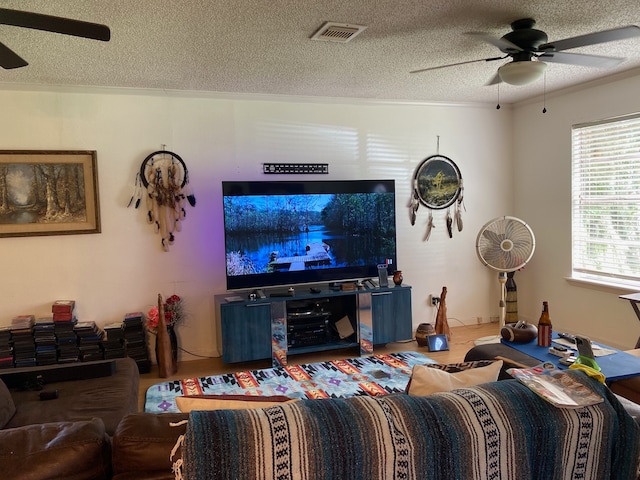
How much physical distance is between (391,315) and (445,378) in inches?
116

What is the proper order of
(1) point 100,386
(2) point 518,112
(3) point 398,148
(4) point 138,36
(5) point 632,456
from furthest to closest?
(2) point 518,112 → (3) point 398,148 → (4) point 138,36 → (1) point 100,386 → (5) point 632,456

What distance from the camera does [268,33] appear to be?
2.92 m

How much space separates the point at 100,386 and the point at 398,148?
11.8 feet

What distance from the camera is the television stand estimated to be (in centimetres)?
407

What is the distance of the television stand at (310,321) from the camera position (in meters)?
4.07

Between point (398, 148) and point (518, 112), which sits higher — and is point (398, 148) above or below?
below

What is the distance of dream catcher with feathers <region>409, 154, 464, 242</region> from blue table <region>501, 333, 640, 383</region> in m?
2.14

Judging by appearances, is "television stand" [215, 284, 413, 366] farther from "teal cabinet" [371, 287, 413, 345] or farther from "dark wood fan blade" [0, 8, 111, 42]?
"dark wood fan blade" [0, 8, 111, 42]

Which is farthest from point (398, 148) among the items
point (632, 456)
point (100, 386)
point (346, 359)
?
point (632, 456)

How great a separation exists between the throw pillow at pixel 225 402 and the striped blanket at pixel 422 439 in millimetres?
128

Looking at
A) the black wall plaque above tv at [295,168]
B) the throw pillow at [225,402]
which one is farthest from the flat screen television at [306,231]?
the throw pillow at [225,402]

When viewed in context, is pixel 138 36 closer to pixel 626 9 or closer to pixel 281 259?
pixel 281 259

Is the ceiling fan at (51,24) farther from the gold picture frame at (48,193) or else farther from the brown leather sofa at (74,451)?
the gold picture frame at (48,193)

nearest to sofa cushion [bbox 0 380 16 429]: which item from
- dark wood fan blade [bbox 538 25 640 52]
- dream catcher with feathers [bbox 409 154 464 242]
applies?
dark wood fan blade [bbox 538 25 640 52]
